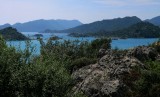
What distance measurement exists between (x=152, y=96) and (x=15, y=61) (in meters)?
14.7

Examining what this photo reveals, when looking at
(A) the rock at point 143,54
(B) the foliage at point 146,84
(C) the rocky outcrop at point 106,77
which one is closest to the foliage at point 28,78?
(C) the rocky outcrop at point 106,77

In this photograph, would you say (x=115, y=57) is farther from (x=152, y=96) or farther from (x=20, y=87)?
(x=20, y=87)

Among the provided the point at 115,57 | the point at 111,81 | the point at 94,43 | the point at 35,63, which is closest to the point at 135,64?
the point at 115,57

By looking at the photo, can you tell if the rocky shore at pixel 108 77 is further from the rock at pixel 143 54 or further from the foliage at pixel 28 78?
the foliage at pixel 28 78

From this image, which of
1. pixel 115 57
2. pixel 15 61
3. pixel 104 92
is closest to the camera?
pixel 15 61

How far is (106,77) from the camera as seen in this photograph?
36031mm

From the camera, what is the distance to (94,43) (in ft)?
283

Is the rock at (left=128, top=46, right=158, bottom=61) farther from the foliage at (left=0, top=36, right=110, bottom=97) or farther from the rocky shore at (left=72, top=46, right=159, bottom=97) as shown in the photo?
the foliage at (left=0, top=36, right=110, bottom=97)

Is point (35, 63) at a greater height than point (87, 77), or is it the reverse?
point (35, 63)

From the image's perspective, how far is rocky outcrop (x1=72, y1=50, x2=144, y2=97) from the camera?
33.0 metres

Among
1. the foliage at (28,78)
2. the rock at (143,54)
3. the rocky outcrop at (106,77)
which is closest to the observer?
the foliage at (28,78)

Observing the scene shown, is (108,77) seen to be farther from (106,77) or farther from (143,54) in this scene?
(143,54)

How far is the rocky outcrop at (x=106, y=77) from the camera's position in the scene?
3300 centimetres

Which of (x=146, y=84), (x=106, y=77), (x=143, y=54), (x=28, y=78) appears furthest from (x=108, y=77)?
(x=28, y=78)
